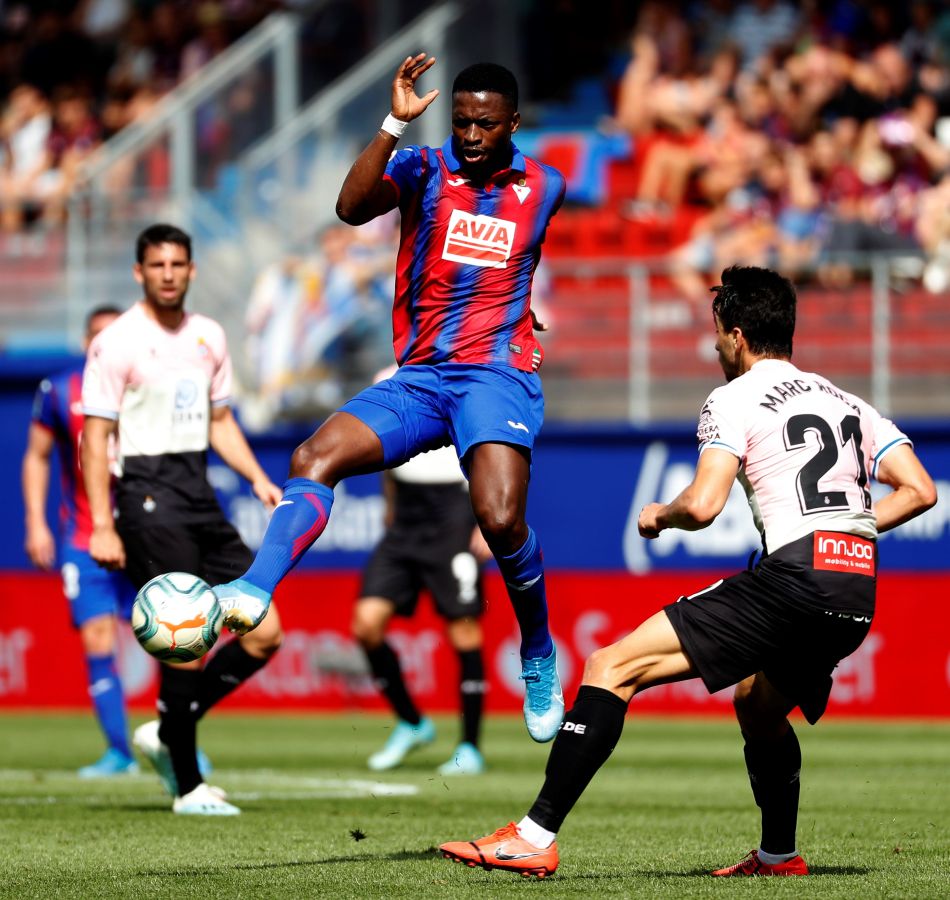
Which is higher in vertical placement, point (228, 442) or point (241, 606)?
point (228, 442)

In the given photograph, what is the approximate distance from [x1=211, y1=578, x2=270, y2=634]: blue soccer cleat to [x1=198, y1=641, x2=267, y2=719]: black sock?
257 cm

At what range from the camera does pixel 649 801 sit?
9.68 meters

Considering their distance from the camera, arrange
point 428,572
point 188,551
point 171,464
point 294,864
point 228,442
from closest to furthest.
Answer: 1. point 294,864
2. point 188,551
3. point 171,464
4. point 228,442
5. point 428,572

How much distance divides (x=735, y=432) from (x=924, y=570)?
10846 mm

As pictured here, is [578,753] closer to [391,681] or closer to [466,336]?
[466,336]

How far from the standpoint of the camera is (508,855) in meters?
6.25

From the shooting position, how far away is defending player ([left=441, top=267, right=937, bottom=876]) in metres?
6.29

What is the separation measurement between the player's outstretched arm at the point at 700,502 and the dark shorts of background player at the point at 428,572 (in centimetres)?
575

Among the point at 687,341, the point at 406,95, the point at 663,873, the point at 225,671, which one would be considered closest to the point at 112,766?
the point at 225,671

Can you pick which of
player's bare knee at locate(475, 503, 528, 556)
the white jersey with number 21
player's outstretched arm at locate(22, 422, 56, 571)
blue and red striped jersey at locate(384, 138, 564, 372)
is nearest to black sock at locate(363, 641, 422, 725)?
player's outstretched arm at locate(22, 422, 56, 571)

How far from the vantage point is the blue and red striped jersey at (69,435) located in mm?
11344

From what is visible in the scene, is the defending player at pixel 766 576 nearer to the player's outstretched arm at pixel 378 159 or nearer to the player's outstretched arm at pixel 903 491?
the player's outstretched arm at pixel 903 491

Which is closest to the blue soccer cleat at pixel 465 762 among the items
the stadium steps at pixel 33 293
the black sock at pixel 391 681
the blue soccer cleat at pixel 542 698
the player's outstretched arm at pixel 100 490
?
the black sock at pixel 391 681

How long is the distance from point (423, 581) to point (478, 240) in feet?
16.7
